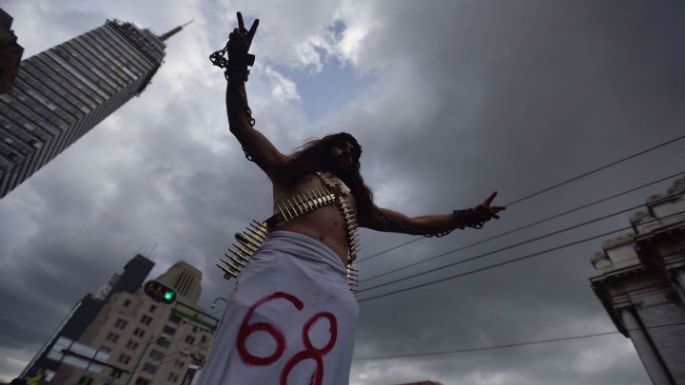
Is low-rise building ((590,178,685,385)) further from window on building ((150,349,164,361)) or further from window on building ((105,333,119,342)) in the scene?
window on building ((105,333,119,342))

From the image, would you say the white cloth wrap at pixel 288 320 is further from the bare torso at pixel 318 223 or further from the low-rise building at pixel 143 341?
the low-rise building at pixel 143 341

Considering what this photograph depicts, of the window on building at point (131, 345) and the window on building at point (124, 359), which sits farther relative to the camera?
the window on building at point (131, 345)

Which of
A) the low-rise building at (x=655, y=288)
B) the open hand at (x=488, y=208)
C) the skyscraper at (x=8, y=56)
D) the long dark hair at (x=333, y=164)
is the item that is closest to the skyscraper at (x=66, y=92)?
the skyscraper at (x=8, y=56)

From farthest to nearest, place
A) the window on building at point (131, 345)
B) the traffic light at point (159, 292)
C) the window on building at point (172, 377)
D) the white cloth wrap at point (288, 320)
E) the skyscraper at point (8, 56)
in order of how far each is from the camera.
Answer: the window on building at point (172, 377)
the window on building at point (131, 345)
the skyscraper at point (8, 56)
the traffic light at point (159, 292)
the white cloth wrap at point (288, 320)

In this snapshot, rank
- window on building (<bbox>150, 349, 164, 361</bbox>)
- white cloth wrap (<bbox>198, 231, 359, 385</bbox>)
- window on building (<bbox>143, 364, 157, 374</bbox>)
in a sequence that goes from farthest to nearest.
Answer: window on building (<bbox>150, 349, 164, 361</bbox>), window on building (<bbox>143, 364, 157, 374</bbox>), white cloth wrap (<bbox>198, 231, 359, 385</bbox>)

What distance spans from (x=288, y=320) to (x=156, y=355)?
9718 centimetres

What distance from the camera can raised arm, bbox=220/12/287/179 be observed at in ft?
8.33

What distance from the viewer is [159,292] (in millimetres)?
14734

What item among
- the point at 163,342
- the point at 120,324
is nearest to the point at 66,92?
the point at 120,324

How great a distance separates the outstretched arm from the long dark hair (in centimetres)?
16

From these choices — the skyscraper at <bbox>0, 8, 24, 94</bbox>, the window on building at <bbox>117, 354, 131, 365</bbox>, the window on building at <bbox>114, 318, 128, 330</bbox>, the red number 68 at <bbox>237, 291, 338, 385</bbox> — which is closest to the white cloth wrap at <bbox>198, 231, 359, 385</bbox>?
the red number 68 at <bbox>237, 291, 338, 385</bbox>

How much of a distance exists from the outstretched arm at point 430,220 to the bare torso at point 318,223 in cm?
73

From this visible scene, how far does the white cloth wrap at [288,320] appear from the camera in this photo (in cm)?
157

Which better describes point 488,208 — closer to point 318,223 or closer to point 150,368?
point 318,223
